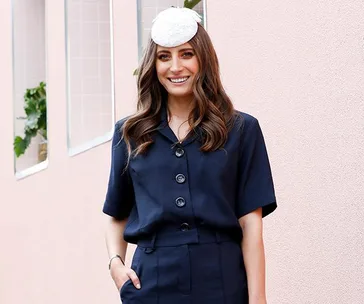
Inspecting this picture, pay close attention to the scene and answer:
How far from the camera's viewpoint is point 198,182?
3.25 metres

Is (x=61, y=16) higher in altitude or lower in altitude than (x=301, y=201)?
higher

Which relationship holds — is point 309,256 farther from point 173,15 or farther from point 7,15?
point 7,15

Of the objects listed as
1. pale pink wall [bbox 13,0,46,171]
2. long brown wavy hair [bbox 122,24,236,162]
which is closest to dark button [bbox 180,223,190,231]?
long brown wavy hair [bbox 122,24,236,162]

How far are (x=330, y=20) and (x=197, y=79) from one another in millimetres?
1280

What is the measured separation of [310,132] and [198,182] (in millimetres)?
1453

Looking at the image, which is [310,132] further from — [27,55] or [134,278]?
[27,55]

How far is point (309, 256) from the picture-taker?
4.65 meters

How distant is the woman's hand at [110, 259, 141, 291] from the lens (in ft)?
10.7

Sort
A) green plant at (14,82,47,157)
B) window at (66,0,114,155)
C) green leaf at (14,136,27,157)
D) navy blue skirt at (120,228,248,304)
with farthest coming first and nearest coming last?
green leaf at (14,136,27,157) → green plant at (14,82,47,157) → window at (66,0,114,155) → navy blue skirt at (120,228,248,304)

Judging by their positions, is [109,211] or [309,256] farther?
[309,256]

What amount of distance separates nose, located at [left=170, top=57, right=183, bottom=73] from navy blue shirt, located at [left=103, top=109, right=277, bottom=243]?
16 centimetres

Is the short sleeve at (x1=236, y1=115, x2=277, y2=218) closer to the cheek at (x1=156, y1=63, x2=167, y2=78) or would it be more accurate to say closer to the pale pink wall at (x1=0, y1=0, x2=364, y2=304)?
the cheek at (x1=156, y1=63, x2=167, y2=78)

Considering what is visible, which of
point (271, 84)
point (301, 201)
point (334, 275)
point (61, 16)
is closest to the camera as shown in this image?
point (334, 275)

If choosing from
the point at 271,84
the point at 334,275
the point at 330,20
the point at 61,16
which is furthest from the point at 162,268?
the point at 61,16
